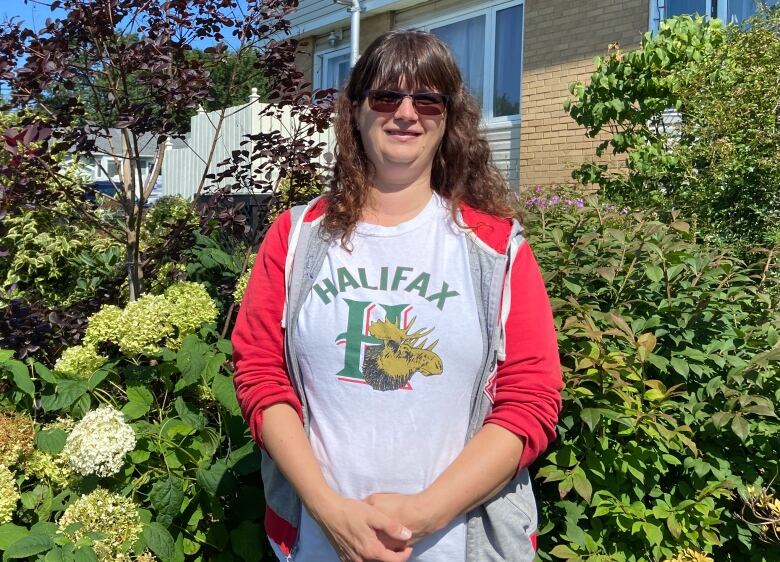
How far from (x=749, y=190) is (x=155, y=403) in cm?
269

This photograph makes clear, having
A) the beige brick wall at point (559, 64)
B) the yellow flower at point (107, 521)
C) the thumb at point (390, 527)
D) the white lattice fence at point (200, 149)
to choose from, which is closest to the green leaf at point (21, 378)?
the yellow flower at point (107, 521)

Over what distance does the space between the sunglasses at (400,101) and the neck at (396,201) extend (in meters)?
0.18

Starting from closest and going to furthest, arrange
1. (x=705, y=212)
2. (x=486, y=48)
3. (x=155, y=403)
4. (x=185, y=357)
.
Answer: (x=185, y=357)
(x=155, y=403)
(x=705, y=212)
(x=486, y=48)

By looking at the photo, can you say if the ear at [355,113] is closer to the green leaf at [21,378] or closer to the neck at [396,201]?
the neck at [396,201]

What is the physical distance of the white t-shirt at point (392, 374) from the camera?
5.06 ft

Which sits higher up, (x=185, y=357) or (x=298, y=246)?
(x=298, y=246)

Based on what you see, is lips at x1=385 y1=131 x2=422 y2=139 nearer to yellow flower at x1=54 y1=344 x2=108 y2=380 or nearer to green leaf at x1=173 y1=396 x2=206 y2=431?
green leaf at x1=173 y1=396 x2=206 y2=431

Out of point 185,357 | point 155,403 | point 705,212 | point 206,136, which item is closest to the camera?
point 185,357

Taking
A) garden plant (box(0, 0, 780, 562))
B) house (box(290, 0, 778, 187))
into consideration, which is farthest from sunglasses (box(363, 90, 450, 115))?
house (box(290, 0, 778, 187))

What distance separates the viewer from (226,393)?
233 cm

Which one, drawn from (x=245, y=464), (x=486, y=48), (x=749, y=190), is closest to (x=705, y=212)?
(x=749, y=190)

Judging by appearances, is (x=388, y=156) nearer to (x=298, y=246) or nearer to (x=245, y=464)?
(x=298, y=246)

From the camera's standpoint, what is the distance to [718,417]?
197cm

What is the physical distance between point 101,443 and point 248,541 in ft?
1.79
